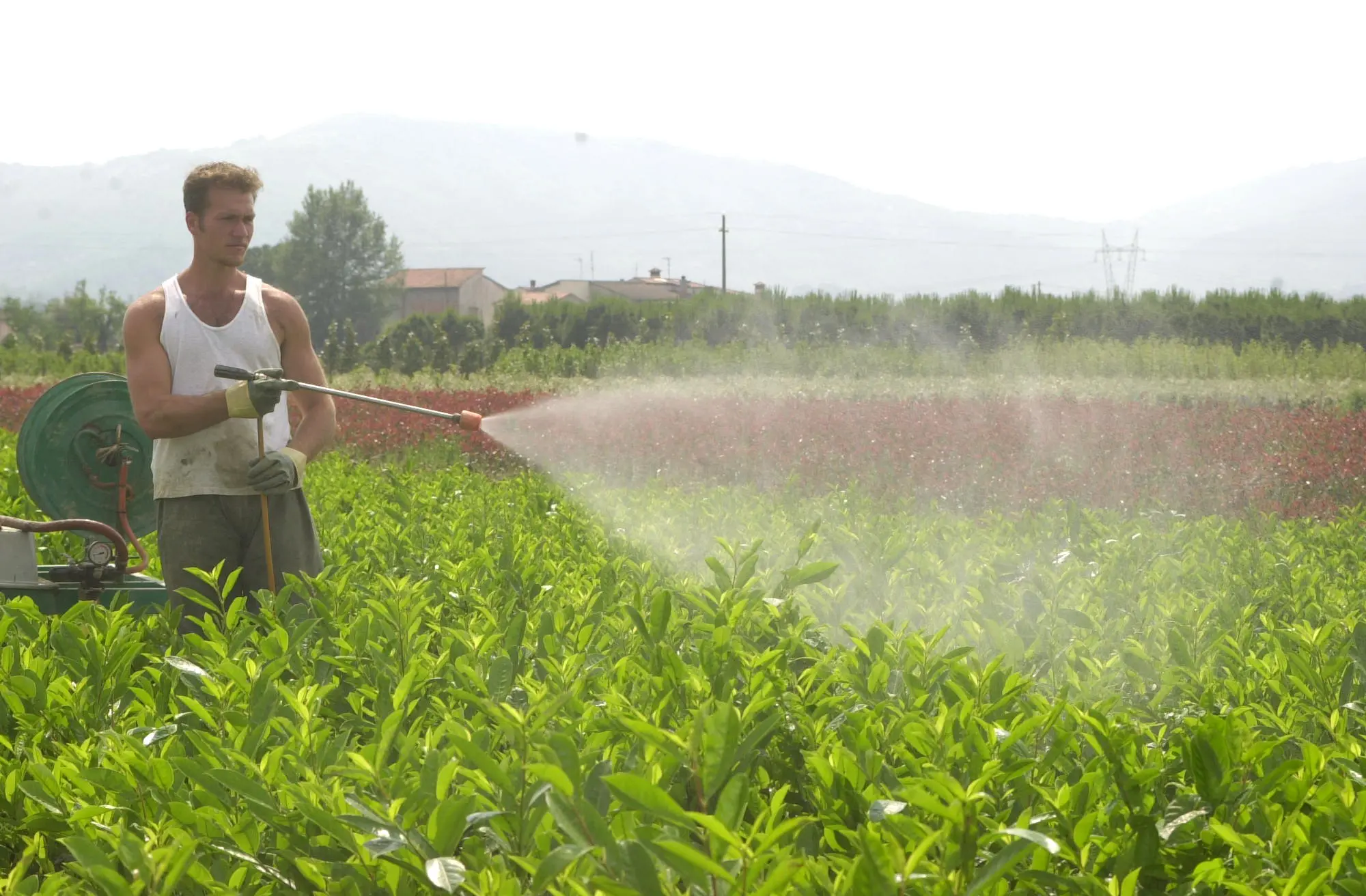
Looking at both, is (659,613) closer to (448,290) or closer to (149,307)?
(149,307)

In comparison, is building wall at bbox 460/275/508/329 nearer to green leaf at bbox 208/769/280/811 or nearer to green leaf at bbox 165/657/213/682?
green leaf at bbox 165/657/213/682

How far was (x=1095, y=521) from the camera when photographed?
5676 mm

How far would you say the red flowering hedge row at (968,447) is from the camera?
10.4 m

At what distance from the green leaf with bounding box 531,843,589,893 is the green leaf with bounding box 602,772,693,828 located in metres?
0.08

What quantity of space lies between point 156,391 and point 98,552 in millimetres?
682

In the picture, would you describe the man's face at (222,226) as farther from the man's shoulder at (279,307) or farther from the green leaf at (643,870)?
the green leaf at (643,870)

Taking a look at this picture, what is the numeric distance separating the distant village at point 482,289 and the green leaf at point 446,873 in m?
111

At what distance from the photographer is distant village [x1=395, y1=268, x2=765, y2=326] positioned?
122438mm

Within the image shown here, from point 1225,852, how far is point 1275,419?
524 inches

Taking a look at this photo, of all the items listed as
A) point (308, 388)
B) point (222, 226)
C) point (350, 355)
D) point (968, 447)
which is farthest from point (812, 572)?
point (350, 355)

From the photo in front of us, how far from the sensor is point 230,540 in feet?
14.4

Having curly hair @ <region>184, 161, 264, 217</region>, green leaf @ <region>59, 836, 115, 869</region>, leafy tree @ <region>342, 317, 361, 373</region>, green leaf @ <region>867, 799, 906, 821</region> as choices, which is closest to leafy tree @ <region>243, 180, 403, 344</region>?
leafy tree @ <region>342, 317, 361, 373</region>

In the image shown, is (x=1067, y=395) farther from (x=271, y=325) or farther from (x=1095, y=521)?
(x=271, y=325)

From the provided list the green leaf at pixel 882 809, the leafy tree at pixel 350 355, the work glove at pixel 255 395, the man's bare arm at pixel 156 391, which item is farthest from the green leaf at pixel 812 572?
the leafy tree at pixel 350 355
